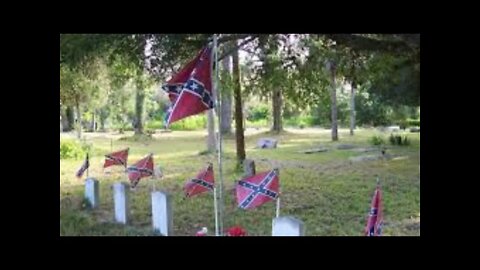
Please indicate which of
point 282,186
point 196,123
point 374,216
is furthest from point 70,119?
point 374,216

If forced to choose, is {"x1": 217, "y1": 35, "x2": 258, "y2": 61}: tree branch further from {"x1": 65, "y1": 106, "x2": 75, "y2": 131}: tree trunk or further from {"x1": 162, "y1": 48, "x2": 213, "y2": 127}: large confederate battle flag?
{"x1": 65, "y1": 106, "x2": 75, "y2": 131}: tree trunk

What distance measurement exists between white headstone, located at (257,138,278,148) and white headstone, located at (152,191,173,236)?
457cm

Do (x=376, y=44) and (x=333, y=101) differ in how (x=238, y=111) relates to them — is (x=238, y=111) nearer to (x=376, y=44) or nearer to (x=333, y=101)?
(x=333, y=101)

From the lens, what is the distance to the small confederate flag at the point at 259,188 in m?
3.77

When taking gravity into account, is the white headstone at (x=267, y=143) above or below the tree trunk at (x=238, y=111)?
below

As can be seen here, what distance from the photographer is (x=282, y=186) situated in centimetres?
675

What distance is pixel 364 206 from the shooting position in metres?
5.69

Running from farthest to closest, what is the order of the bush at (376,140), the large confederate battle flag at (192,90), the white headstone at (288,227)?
the bush at (376,140) < the large confederate battle flag at (192,90) < the white headstone at (288,227)

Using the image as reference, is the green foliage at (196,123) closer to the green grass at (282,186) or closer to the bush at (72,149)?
the green grass at (282,186)

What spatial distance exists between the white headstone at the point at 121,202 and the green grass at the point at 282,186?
0.09 metres

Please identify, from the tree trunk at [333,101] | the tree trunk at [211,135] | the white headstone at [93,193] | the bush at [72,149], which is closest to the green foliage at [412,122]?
the tree trunk at [333,101]

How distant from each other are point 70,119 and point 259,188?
16.1ft

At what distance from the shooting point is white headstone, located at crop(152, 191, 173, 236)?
167 inches

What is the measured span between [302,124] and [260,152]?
32.2 inches
